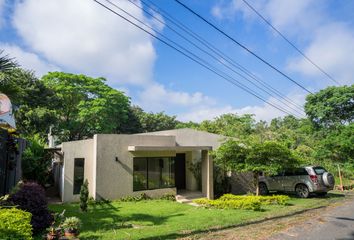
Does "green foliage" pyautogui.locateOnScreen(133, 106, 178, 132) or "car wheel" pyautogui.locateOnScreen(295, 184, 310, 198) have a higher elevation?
"green foliage" pyautogui.locateOnScreen(133, 106, 178, 132)

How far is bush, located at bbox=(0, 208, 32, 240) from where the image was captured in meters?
4.99

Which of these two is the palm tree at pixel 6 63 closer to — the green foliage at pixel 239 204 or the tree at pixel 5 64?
the tree at pixel 5 64

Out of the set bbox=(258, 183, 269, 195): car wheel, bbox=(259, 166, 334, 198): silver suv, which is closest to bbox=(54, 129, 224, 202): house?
bbox=(258, 183, 269, 195): car wheel

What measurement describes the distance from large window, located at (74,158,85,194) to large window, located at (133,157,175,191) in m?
2.71

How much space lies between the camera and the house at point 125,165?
48.3ft

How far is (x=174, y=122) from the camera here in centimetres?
4922

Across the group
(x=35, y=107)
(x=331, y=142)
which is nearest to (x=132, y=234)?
(x=331, y=142)

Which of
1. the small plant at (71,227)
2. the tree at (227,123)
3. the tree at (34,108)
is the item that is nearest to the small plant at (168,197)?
the small plant at (71,227)

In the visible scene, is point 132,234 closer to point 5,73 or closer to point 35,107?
point 5,73

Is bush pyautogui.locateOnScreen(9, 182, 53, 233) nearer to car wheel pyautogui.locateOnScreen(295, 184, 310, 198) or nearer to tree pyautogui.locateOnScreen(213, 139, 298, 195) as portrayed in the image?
tree pyautogui.locateOnScreen(213, 139, 298, 195)

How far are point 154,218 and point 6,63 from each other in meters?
7.14

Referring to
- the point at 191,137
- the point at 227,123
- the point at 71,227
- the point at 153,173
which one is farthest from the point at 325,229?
the point at 227,123

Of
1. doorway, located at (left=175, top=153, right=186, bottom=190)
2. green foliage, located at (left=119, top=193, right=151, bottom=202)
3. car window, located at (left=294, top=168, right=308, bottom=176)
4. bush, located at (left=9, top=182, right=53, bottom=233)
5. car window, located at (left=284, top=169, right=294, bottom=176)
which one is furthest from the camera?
doorway, located at (left=175, top=153, right=186, bottom=190)

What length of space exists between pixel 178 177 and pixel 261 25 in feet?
35.9
